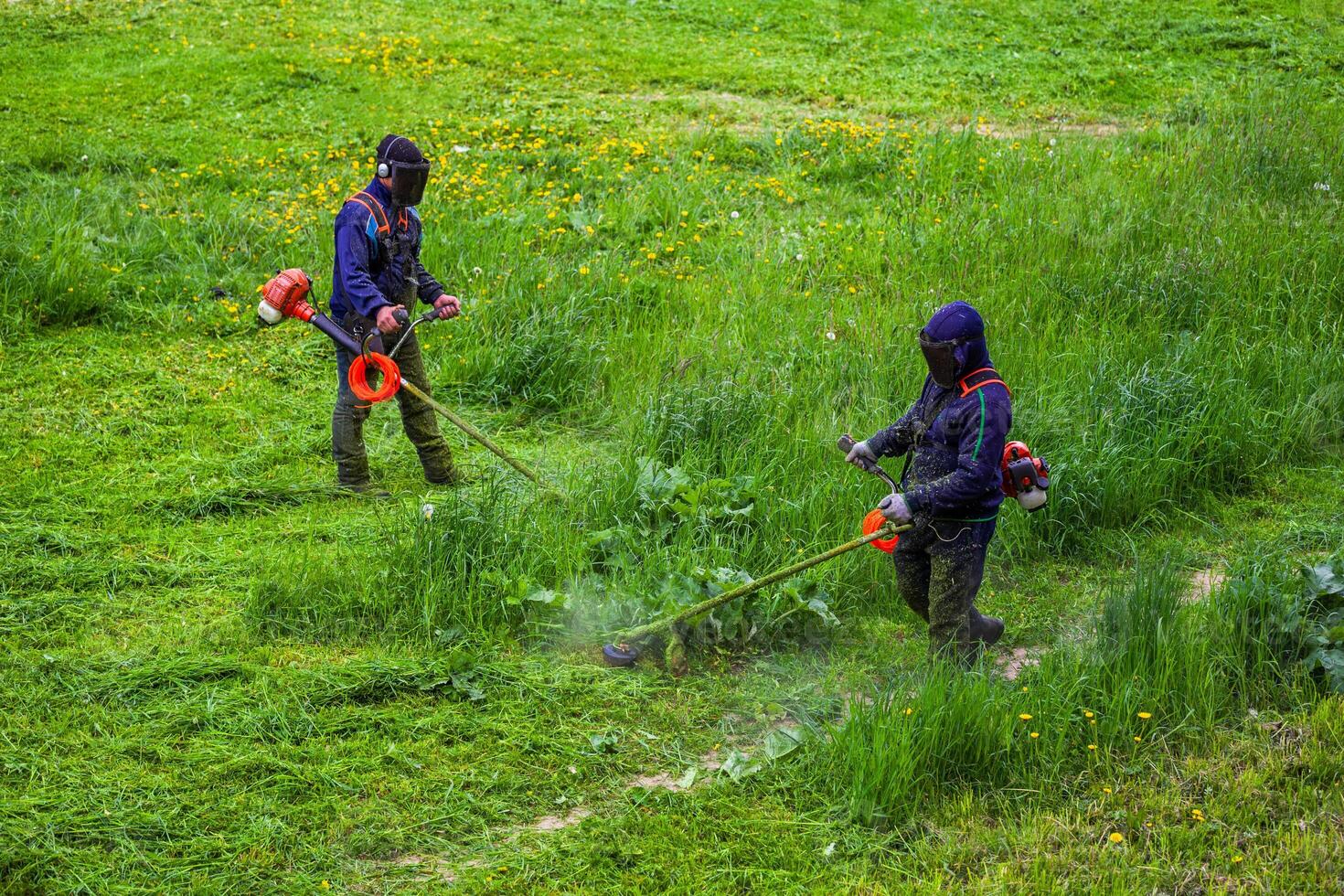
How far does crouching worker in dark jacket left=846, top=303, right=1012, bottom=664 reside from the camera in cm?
455

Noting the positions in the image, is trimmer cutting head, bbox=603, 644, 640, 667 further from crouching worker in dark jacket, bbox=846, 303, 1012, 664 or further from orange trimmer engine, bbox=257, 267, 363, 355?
orange trimmer engine, bbox=257, 267, 363, 355

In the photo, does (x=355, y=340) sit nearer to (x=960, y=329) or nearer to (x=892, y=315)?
(x=960, y=329)

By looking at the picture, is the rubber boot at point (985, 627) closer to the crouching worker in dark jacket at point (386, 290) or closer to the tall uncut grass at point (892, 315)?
the tall uncut grass at point (892, 315)

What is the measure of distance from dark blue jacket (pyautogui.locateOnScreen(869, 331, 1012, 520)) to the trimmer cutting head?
131 cm

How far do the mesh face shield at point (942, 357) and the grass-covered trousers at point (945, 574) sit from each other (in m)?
0.54

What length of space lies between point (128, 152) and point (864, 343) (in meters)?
6.69

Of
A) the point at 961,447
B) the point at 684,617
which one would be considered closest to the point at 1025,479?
the point at 961,447

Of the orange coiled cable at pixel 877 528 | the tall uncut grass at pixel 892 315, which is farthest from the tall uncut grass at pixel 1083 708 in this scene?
the tall uncut grass at pixel 892 315

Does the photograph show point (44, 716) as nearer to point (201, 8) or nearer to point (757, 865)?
point (757, 865)

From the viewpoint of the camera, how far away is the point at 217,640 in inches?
196

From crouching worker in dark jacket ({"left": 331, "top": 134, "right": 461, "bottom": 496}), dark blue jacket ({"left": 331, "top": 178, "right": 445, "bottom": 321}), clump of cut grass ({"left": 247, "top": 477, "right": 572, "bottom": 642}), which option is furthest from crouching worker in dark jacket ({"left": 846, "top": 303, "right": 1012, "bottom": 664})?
dark blue jacket ({"left": 331, "top": 178, "right": 445, "bottom": 321})

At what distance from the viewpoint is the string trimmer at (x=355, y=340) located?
19.3ft

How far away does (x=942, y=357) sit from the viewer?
15.0ft

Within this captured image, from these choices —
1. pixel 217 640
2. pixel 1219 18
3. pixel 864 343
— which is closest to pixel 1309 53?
pixel 1219 18
